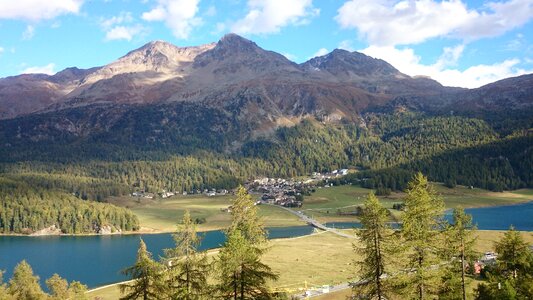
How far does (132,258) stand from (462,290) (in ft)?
347

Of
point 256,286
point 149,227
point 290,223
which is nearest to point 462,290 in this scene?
point 256,286

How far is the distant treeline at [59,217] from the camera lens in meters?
178

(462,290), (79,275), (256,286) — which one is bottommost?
(79,275)

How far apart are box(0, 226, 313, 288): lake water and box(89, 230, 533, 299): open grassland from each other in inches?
797

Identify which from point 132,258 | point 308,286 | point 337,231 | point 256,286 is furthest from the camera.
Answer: point 337,231

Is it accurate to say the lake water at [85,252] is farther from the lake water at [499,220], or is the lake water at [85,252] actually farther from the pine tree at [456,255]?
the pine tree at [456,255]

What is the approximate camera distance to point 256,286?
104ft

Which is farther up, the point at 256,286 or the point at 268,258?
the point at 256,286

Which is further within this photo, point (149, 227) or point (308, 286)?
point (149, 227)

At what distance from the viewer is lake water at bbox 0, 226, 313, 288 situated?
11544cm

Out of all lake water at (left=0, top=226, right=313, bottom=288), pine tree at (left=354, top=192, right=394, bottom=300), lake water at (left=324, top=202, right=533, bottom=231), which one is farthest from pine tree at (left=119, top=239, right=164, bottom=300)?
lake water at (left=324, top=202, right=533, bottom=231)

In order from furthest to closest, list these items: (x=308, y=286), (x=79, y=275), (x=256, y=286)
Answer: (x=79, y=275) → (x=308, y=286) → (x=256, y=286)

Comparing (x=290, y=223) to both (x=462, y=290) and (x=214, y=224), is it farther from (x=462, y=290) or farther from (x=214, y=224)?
(x=462, y=290)

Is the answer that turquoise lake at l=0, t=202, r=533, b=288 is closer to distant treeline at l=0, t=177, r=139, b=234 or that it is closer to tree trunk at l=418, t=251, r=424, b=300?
distant treeline at l=0, t=177, r=139, b=234
